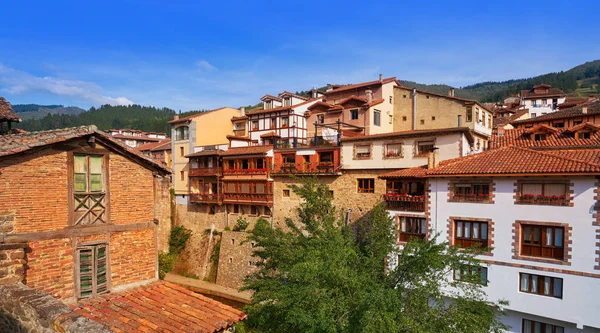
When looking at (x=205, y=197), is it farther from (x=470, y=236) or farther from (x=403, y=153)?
(x=470, y=236)

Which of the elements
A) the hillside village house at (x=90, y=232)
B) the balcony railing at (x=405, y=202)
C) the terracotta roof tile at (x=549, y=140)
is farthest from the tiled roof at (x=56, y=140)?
the terracotta roof tile at (x=549, y=140)

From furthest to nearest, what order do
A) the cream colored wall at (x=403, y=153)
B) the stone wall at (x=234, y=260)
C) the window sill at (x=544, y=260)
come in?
1. the stone wall at (x=234, y=260)
2. the cream colored wall at (x=403, y=153)
3. the window sill at (x=544, y=260)

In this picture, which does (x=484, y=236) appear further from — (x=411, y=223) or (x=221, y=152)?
(x=221, y=152)

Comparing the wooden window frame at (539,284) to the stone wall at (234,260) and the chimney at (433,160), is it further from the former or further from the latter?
the stone wall at (234,260)

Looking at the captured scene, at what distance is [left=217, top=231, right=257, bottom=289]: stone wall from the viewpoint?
106ft

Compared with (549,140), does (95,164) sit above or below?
→ below

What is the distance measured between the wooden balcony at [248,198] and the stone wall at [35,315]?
26035 mm

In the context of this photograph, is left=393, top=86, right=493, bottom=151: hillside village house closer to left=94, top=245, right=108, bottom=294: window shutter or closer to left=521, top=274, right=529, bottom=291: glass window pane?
left=521, top=274, right=529, bottom=291: glass window pane

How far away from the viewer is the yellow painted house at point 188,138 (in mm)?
41219

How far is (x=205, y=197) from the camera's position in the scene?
37062mm

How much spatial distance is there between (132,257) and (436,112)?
107 feet

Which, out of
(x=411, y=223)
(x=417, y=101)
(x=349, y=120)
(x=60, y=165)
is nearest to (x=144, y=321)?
(x=60, y=165)

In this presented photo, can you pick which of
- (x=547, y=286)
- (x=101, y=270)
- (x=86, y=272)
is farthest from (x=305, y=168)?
(x=86, y=272)

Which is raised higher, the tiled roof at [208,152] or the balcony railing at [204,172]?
the tiled roof at [208,152]
